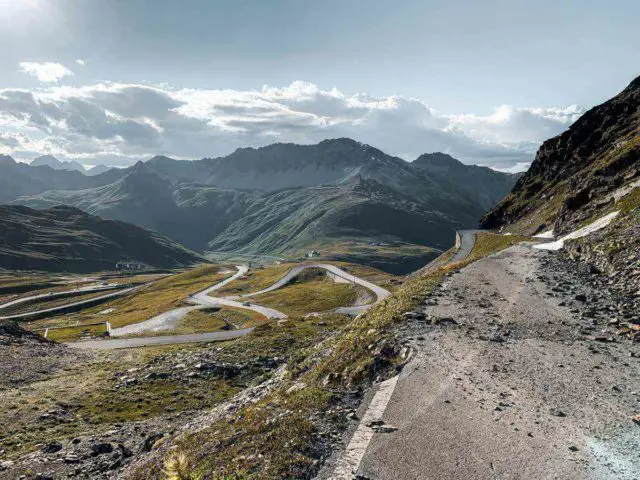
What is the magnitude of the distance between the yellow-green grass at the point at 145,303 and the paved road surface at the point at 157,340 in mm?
33439

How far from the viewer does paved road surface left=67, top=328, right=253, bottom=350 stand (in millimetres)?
81875

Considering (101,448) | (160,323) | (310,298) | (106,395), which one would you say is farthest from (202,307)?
(101,448)

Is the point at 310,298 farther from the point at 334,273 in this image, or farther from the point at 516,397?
the point at 516,397

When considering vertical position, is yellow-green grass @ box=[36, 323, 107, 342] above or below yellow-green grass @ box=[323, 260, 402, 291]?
below

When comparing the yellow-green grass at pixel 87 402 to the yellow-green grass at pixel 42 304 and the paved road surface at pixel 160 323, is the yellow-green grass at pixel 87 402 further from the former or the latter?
the yellow-green grass at pixel 42 304

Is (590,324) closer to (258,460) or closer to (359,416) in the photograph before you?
(359,416)

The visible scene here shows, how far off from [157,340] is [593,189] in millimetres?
85553

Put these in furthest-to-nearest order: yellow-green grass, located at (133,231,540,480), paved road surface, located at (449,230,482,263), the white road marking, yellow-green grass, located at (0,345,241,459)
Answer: paved road surface, located at (449,230,482,263) < yellow-green grass, located at (0,345,241,459) < yellow-green grass, located at (133,231,540,480) < the white road marking

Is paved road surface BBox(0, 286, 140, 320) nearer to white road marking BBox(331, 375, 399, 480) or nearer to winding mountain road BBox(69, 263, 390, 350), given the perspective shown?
winding mountain road BBox(69, 263, 390, 350)

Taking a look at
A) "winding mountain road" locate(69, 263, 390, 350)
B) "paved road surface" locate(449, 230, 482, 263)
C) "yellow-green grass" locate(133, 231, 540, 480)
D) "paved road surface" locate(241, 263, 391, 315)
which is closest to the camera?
"yellow-green grass" locate(133, 231, 540, 480)

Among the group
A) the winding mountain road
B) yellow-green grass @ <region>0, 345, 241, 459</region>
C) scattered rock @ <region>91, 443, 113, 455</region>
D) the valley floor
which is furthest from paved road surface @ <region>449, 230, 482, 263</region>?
scattered rock @ <region>91, 443, 113, 455</region>

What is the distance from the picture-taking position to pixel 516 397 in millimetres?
17797

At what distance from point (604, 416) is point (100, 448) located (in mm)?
29886

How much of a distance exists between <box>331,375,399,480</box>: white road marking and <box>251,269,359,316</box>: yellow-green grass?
91271 mm
